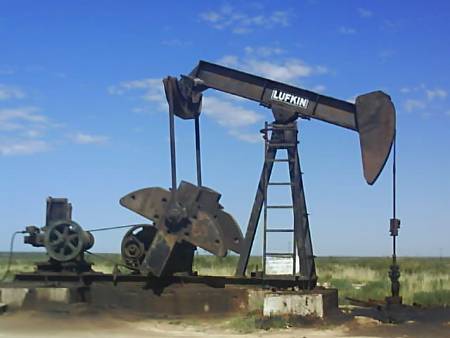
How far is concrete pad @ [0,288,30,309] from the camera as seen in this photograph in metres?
10.5

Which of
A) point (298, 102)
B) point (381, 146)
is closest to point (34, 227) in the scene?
point (298, 102)

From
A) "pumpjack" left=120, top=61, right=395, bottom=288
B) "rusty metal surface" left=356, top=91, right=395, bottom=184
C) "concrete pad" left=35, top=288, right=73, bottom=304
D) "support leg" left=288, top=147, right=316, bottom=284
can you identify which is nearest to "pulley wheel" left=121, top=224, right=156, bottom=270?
"pumpjack" left=120, top=61, right=395, bottom=288

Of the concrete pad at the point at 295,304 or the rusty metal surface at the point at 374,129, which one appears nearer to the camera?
the concrete pad at the point at 295,304

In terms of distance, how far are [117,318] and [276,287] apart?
7.95 ft

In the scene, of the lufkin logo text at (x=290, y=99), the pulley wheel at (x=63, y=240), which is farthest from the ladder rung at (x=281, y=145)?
the pulley wheel at (x=63, y=240)

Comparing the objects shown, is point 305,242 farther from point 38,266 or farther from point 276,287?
point 38,266

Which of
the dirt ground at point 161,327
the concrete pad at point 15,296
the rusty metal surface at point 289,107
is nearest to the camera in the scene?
the dirt ground at point 161,327

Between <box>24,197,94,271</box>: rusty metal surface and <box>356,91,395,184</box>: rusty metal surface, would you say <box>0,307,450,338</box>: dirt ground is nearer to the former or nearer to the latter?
<box>24,197,94,271</box>: rusty metal surface

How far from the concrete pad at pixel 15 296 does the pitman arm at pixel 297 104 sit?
363 cm

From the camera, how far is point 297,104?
37.4 ft

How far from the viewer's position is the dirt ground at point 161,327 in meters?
8.83

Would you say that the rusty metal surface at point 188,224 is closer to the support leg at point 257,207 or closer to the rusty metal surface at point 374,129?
the support leg at point 257,207

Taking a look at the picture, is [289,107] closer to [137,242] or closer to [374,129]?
[374,129]

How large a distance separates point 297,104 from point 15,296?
535 centimetres
